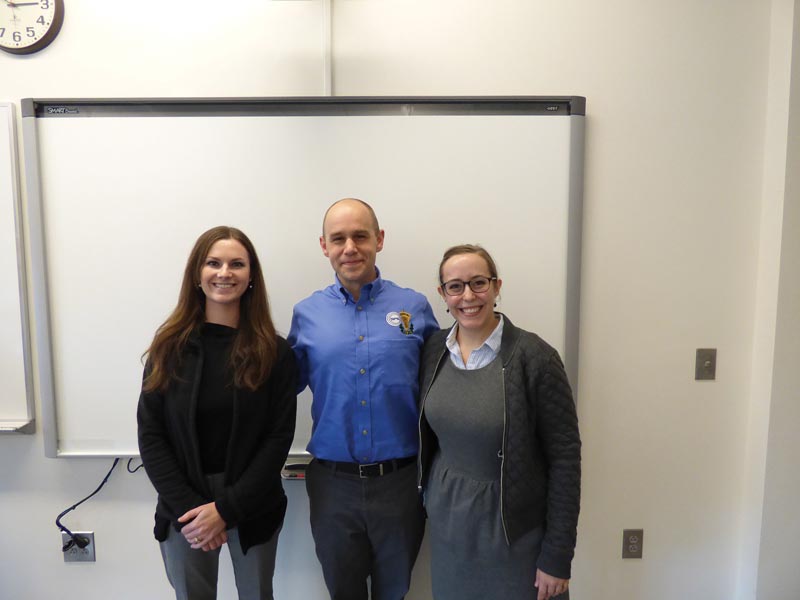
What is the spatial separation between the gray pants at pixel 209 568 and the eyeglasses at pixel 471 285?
3.08 feet

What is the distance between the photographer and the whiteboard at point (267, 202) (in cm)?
157

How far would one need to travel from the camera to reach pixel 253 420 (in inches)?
47.1

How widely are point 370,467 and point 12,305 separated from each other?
4.91 ft

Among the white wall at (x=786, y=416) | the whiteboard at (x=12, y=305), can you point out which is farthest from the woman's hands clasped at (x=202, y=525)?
the white wall at (x=786, y=416)

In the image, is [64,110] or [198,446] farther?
[64,110]

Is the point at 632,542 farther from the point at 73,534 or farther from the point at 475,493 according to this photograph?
the point at 73,534

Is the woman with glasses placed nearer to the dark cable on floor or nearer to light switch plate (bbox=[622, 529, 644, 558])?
light switch plate (bbox=[622, 529, 644, 558])

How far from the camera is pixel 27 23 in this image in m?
1.56

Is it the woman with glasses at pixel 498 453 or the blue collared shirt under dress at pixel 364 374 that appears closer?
the woman with glasses at pixel 498 453

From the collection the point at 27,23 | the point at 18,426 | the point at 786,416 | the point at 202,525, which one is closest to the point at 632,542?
the point at 786,416

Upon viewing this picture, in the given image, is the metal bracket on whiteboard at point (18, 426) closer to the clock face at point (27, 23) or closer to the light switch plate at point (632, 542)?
the clock face at point (27, 23)

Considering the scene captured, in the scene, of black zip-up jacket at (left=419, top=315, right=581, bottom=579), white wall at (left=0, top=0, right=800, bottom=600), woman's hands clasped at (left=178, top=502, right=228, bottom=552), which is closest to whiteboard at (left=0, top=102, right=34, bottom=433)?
white wall at (left=0, top=0, right=800, bottom=600)

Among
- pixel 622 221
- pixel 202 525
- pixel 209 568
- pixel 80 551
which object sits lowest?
pixel 80 551

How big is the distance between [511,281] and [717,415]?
99 cm
